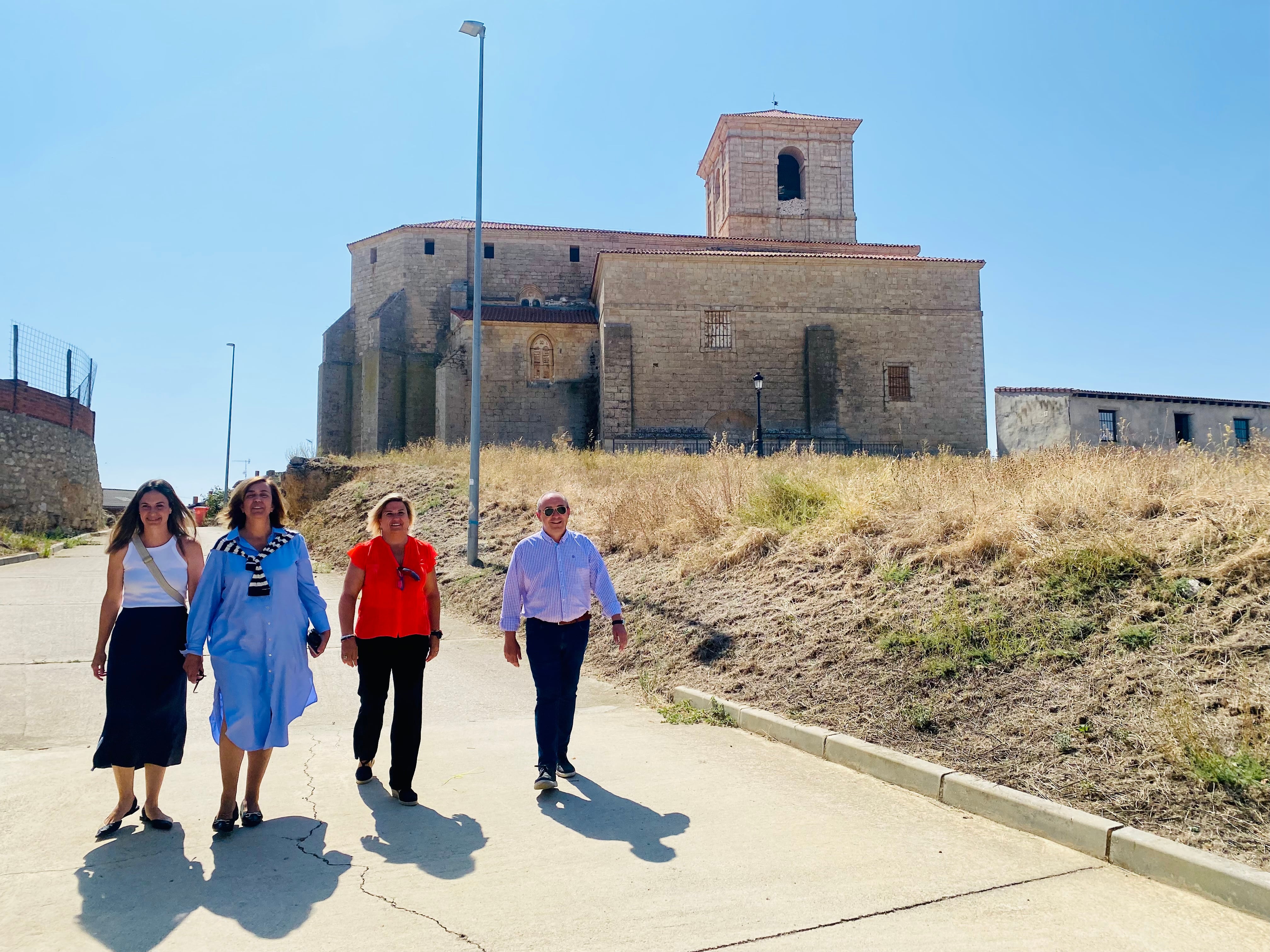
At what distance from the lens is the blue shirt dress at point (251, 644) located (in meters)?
4.10

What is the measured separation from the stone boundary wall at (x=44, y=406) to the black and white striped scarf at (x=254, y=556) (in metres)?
23.5

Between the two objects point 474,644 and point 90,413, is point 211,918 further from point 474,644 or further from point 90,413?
point 90,413

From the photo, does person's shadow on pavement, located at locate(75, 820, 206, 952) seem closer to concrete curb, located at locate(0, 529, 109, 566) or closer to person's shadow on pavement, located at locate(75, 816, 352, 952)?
person's shadow on pavement, located at locate(75, 816, 352, 952)

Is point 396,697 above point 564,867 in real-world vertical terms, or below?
above

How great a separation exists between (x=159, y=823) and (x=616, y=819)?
2220mm

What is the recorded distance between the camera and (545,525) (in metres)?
5.21

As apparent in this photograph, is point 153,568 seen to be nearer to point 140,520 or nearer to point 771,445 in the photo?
point 140,520

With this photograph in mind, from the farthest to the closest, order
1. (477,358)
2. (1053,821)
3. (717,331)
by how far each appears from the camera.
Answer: (717,331) → (477,358) → (1053,821)

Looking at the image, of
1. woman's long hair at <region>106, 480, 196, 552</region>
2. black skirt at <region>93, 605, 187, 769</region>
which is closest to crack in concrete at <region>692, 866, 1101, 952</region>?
black skirt at <region>93, 605, 187, 769</region>

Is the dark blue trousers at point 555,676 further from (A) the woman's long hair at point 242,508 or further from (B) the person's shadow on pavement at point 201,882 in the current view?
(A) the woman's long hair at point 242,508

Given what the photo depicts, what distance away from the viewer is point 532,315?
3147 cm

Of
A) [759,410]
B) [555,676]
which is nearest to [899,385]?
[759,410]

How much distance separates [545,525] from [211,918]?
2.68 m

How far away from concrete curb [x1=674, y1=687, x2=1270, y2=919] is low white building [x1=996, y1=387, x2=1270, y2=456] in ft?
78.3
